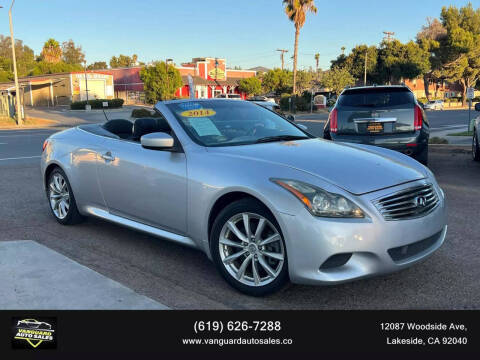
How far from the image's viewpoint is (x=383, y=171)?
11.3 feet

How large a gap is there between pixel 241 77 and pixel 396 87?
6630 cm

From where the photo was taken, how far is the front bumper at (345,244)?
299cm

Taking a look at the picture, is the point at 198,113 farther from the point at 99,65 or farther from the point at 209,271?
the point at 99,65

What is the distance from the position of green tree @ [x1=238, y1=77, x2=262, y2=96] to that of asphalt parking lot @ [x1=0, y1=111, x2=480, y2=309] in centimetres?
6070

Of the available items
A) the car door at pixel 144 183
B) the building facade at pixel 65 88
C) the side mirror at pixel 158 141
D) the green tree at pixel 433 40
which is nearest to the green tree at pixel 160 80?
the building facade at pixel 65 88

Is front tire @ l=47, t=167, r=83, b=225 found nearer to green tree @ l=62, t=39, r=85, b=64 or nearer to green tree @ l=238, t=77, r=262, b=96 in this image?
green tree @ l=238, t=77, r=262, b=96

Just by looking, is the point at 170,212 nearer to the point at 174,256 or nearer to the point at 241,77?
the point at 174,256

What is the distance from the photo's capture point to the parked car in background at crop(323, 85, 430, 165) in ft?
24.1

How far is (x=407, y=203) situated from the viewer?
3.24 metres

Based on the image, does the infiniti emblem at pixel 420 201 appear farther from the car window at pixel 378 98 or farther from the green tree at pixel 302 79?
the green tree at pixel 302 79

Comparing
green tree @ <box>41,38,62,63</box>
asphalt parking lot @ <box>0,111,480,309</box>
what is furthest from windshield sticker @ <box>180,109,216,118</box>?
green tree @ <box>41,38,62,63</box>

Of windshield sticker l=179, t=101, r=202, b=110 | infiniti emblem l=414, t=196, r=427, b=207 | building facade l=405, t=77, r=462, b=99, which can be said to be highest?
building facade l=405, t=77, r=462, b=99
